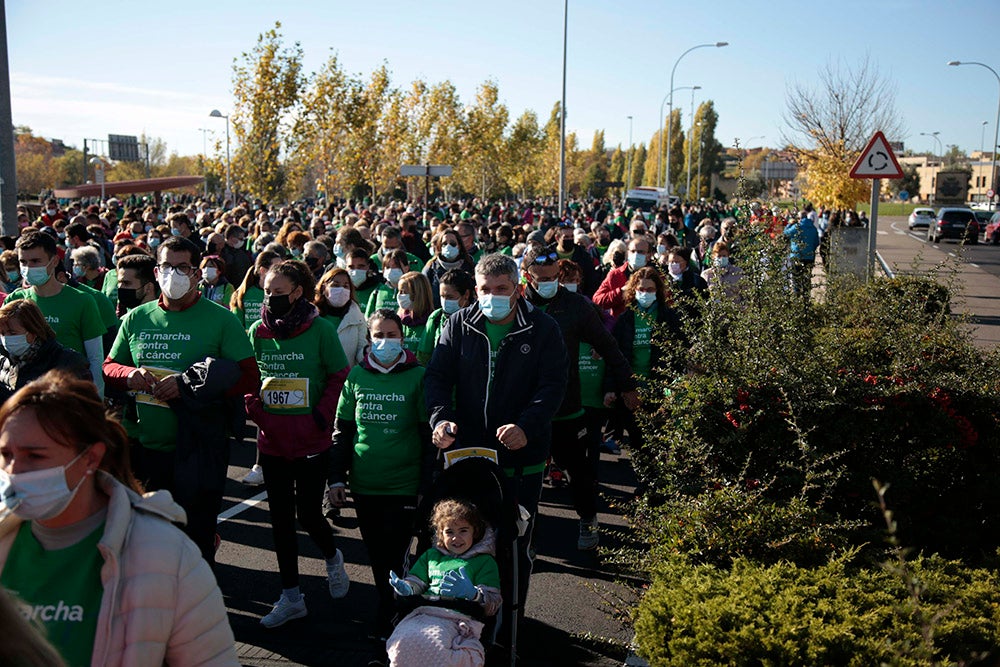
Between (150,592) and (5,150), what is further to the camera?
(5,150)

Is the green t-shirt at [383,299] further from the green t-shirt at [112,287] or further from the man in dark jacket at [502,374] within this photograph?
the man in dark jacket at [502,374]

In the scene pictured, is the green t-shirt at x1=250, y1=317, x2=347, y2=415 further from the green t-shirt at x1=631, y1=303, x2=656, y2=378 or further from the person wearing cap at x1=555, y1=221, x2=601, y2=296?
the person wearing cap at x1=555, y1=221, x2=601, y2=296

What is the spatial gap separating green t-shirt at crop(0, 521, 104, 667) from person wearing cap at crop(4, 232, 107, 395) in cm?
389

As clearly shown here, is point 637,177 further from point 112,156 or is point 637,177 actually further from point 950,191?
point 112,156

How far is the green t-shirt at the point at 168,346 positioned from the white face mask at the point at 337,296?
194 centimetres

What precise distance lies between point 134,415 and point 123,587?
2.99 metres

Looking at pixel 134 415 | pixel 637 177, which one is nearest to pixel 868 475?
pixel 134 415

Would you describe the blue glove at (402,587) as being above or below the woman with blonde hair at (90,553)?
below

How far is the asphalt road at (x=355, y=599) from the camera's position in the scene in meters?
5.10

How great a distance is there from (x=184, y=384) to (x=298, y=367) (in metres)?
0.77

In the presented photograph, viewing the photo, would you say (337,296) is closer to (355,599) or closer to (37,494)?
(355,599)

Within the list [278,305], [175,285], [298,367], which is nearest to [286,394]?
→ [298,367]

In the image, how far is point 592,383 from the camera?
7.30 metres

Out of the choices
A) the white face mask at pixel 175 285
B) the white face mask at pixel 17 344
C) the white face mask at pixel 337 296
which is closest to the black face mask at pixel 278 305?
the white face mask at pixel 175 285
